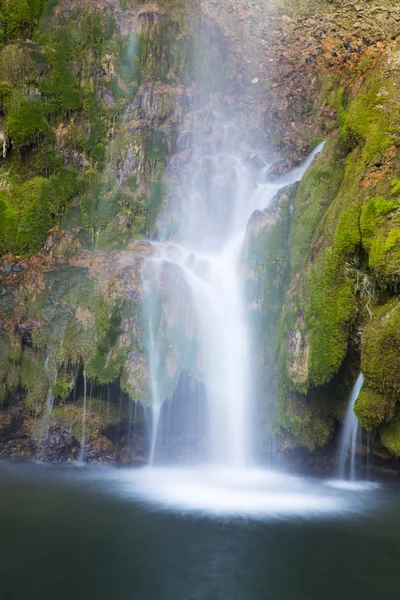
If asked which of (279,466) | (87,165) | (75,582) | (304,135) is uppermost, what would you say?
(304,135)

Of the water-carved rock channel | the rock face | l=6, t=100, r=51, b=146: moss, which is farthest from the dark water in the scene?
l=6, t=100, r=51, b=146: moss

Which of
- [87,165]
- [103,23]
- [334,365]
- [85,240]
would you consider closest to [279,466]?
[334,365]

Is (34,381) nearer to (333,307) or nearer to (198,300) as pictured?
(198,300)

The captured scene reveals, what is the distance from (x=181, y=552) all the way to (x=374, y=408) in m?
4.73

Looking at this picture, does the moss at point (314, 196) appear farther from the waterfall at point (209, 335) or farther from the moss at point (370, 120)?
the waterfall at point (209, 335)

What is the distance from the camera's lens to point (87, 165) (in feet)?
61.1

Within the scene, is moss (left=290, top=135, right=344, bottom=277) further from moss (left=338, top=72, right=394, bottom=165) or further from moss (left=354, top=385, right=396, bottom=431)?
moss (left=354, top=385, right=396, bottom=431)

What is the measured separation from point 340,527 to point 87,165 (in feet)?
49.1

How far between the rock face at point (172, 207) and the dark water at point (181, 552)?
8.28 ft

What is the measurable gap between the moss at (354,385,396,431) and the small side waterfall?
55.0 inches

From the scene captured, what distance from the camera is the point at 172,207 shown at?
18.6 metres

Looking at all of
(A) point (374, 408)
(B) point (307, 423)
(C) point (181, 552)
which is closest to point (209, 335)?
(B) point (307, 423)

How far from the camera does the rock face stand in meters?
11.3

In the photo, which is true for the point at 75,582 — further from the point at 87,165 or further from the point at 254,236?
the point at 87,165
